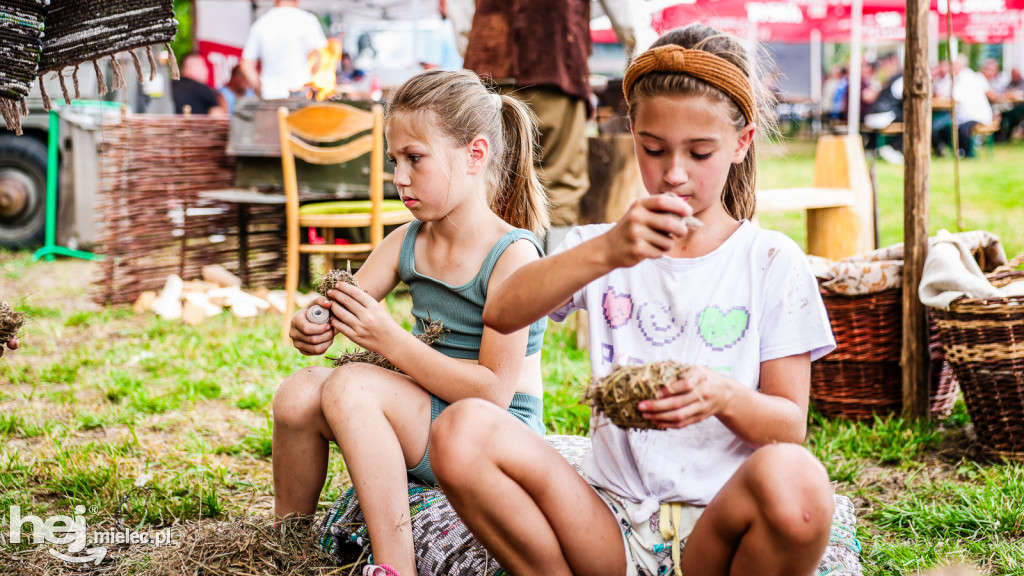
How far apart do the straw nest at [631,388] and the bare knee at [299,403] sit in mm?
768

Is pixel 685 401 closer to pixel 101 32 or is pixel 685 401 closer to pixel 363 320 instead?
pixel 363 320

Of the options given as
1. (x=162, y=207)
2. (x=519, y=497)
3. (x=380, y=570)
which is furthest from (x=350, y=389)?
(x=162, y=207)

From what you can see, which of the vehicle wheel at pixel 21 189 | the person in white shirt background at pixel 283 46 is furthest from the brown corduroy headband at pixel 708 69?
the vehicle wheel at pixel 21 189

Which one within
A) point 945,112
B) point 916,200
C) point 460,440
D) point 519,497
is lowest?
point 519,497

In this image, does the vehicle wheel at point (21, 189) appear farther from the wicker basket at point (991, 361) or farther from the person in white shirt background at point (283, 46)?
the wicker basket at point (991, 361)

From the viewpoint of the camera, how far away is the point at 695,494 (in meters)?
1.65

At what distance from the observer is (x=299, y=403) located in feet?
6.54

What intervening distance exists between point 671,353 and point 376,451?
67cm

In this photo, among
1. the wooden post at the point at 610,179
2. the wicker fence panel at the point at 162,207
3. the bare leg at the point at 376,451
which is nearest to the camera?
the bare leg at the point at 376,451

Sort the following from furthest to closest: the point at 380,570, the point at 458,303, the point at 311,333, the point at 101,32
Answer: the point at 101,32, the point at 458,303, the point at 311,333, the point at 380,570

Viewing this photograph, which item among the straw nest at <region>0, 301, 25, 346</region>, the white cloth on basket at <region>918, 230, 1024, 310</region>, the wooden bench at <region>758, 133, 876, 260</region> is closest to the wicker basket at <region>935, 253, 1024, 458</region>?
the white cloth on basket at <region>918, 230, 1024, 310</region>

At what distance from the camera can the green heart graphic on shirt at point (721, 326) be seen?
1.68m

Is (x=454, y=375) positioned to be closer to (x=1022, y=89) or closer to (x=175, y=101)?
(x=175, y=101)

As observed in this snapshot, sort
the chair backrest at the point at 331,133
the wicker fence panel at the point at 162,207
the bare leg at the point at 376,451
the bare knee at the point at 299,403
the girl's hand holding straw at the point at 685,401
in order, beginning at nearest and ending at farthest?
the girl's hand holding straw at the point at 685,401 → the bare leg at the point at 376,451 → the bare knee at the point at 299,403 → the chair backrest at the point at 331,133 → the wicker fence panel at the point at 162,207
